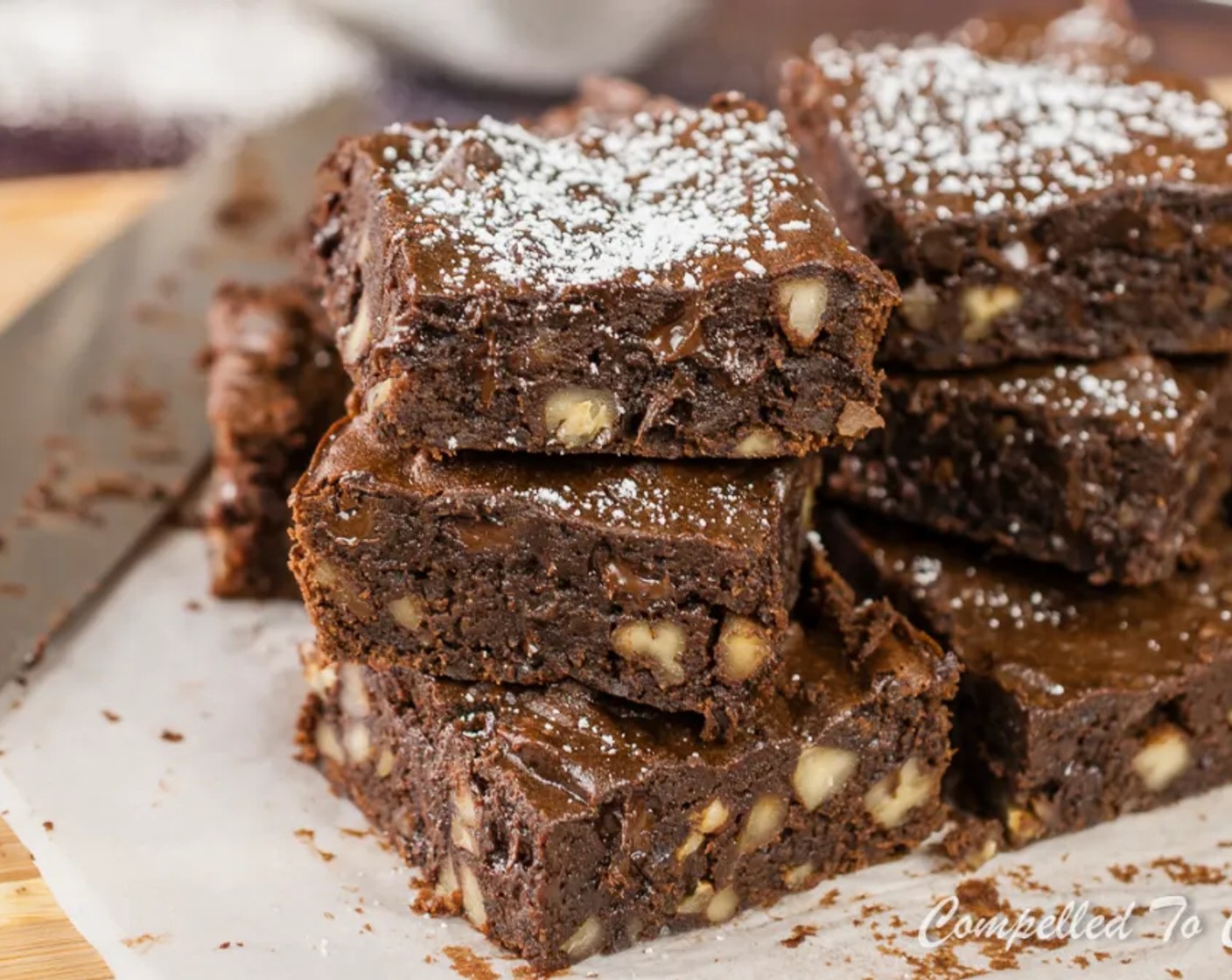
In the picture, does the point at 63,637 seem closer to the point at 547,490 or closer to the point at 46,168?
the point at 547,490

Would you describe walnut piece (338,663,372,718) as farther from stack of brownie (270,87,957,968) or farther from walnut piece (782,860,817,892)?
walnut piece (782,860,817,892)

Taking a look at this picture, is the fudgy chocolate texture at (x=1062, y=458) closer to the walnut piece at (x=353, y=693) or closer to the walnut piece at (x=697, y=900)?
the walnut piece at (x=697, y=900)

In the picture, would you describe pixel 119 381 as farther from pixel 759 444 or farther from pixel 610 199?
pixel 759 444

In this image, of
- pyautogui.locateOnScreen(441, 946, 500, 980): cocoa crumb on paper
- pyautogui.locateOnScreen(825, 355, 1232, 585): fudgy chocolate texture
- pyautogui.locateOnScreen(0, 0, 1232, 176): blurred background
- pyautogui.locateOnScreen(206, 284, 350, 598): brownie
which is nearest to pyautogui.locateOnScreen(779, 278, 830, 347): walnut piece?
pyautogui.locateOnScreen(825, 355, 1232, 585): fudgy chocolate texture

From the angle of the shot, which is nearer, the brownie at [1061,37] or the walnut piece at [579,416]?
the walnut piece at [579,416]

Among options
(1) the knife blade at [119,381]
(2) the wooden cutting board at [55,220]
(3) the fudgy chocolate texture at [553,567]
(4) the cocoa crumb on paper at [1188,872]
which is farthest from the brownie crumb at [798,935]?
(2) the wooden cutting board at [55,220]
